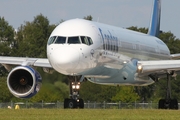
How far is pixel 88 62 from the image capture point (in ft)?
106

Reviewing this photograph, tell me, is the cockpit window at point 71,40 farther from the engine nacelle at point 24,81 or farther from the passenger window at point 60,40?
the engine nacelle at point 24,81

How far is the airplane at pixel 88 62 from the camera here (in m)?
31.8

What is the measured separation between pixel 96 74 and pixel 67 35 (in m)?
2.74

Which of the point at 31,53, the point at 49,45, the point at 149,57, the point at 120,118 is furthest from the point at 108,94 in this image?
the point at 120,118

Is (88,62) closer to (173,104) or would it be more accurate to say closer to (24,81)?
(24,81)

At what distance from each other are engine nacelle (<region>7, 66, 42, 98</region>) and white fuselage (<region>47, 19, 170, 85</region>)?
5.32 feet

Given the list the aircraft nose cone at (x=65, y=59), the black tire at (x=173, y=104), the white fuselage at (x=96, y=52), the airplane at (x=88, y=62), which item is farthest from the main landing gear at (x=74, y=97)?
the black tire at (x=173, y=104)

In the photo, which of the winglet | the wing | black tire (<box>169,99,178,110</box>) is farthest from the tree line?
black tire (<box>169,99,178,110</box>)

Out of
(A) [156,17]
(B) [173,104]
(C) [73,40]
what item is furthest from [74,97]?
(A) [156,17]

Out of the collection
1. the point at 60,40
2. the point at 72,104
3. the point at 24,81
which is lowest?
the point at 72,104

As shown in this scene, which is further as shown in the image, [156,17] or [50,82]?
[156,17]

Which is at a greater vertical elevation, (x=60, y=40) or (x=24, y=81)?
(x=60, y=40)

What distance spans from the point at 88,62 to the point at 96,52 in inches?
38.3

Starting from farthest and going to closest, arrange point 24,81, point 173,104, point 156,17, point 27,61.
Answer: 1. point 156,17
2. point 173,104
3. point 27,61
4. point 24,81
